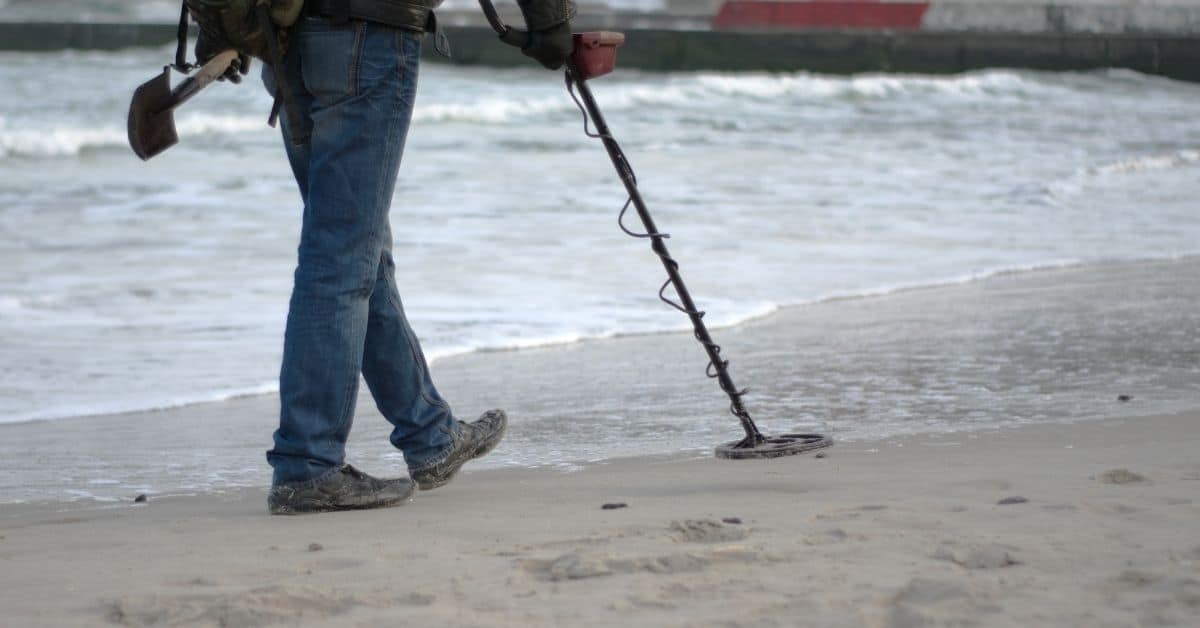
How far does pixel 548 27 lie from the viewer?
126 inches

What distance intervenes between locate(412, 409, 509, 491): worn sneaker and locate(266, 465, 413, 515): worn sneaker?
0.18 meters

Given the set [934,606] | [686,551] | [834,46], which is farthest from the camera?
[834,46]

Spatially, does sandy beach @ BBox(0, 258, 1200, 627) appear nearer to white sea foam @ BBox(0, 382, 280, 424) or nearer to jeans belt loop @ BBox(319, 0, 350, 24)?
white sea foam @ BBox(0, 382, 280, 424)

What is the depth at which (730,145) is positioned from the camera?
583 inches

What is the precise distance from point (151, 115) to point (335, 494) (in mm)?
795

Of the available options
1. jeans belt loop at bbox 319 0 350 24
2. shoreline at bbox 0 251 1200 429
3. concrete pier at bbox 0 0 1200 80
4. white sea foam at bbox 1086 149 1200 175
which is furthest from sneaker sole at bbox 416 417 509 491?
concrete pier at bbox 0 0 1200 80

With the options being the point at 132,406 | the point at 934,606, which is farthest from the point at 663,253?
the point at 132,406

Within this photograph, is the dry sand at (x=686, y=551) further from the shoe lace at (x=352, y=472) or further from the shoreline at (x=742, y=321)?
the shoreline at (x=742, y=321)

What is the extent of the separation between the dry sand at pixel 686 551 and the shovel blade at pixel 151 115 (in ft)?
2.36

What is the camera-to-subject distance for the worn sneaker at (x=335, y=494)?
10.3 feet

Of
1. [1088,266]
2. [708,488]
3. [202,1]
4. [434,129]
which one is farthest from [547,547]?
[434,129]

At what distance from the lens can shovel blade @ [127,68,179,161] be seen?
3.05 metres

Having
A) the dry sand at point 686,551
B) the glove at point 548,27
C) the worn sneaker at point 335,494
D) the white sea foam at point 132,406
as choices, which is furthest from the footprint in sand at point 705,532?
the white sea foam at point 132,406

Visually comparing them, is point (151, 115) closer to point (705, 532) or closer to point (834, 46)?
point (705, 532)
